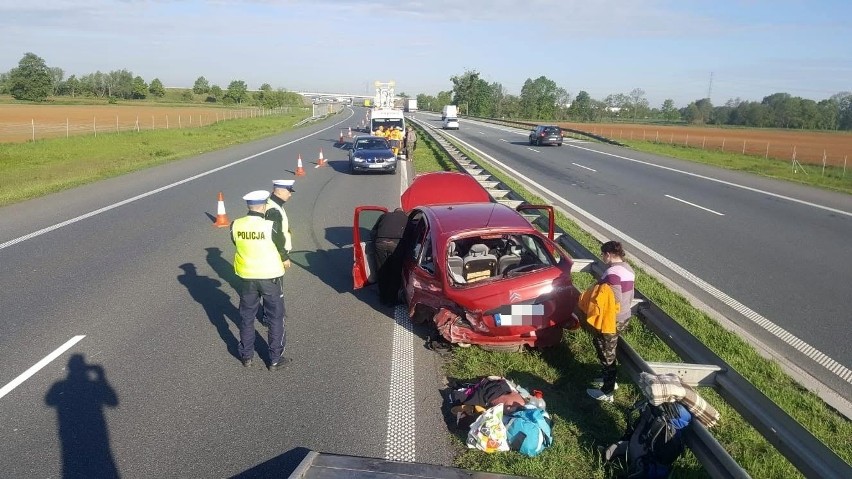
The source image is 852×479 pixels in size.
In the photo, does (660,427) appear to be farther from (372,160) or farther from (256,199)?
(372,160)

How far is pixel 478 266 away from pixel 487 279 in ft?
2.58

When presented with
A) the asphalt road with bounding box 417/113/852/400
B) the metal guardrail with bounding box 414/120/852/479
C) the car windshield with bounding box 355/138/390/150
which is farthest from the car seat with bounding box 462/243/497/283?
the car windshield with bounding box 355/138/390/150

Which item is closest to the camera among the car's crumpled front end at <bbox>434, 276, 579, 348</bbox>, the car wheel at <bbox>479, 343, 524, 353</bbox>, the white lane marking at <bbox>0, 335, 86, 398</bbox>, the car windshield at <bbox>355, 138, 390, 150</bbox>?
the white lane marking at <bbox>0, 335, 86, 398</bbox>

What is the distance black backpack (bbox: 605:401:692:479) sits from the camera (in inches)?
158

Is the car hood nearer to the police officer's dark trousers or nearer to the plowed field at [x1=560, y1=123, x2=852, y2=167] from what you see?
the police officer's dark trousers

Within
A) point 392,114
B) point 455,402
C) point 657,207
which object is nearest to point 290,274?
point 455,402

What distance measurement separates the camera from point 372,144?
24859mm

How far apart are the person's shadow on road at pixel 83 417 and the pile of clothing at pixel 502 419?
240 cm

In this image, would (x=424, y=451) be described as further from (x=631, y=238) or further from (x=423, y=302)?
(x=631, y=238)

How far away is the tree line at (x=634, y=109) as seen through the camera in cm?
10031

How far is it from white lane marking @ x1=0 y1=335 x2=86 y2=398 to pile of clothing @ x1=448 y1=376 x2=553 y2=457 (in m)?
3.71

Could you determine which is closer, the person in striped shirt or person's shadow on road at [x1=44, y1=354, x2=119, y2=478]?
person's shadow on road at [x1=44, y1=354, x2=119, y2=478]

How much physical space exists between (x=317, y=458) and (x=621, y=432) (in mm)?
2391

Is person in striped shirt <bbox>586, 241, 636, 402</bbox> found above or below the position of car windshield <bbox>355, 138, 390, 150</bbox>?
below
